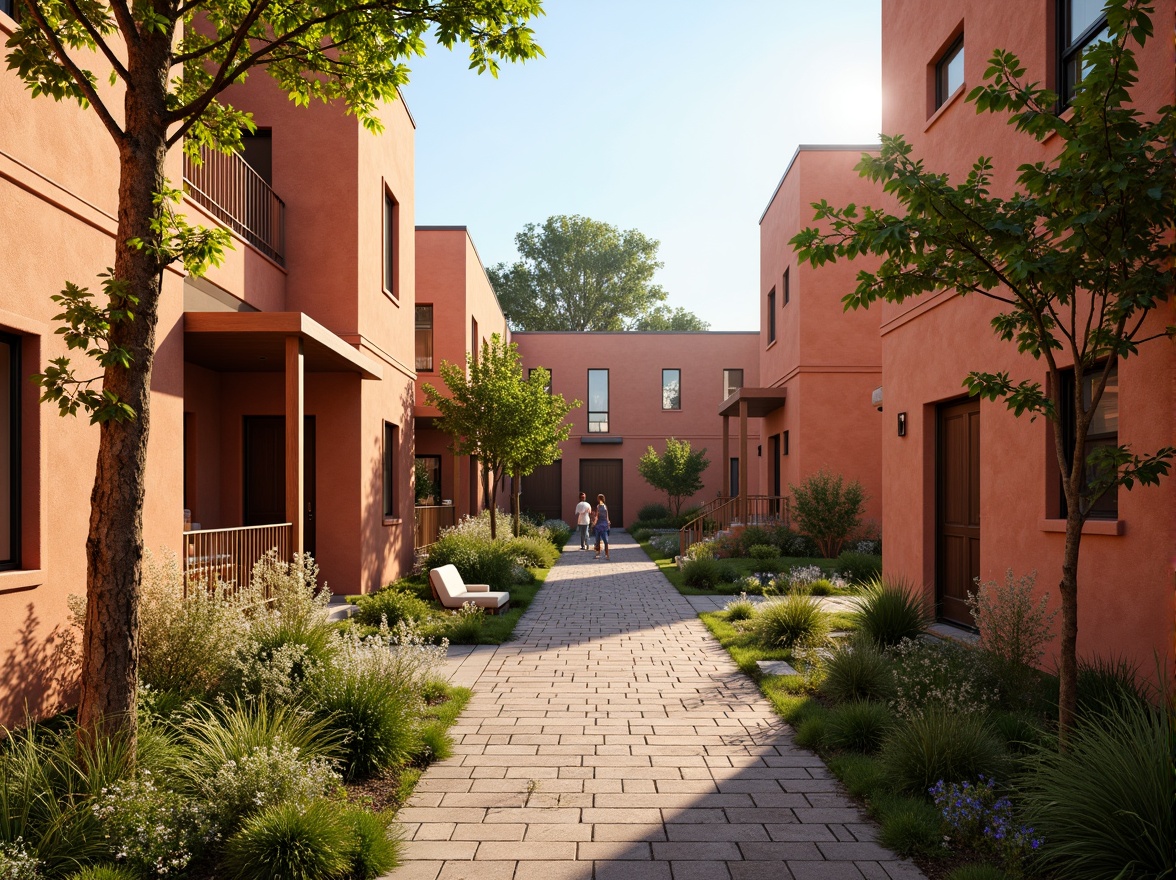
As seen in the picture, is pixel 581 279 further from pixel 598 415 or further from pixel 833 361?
pixel 833 361

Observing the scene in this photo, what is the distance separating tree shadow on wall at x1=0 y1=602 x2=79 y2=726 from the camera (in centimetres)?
588

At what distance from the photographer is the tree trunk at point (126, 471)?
406cm

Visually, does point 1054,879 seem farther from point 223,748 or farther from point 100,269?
point 100,269

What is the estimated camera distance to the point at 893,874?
3.86m

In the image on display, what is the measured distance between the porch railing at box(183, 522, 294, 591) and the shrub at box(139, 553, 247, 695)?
6.38 feet

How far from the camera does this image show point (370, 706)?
5.41m

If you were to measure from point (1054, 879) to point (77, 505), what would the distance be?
23.1 feet

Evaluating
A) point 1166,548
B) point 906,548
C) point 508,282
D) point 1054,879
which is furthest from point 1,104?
point 508,282

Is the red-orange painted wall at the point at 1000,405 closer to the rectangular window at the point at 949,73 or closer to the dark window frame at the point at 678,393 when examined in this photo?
the rectangular window at the point at 949,73

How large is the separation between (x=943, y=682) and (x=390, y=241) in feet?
41.6

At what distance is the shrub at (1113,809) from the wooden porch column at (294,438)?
324 inches

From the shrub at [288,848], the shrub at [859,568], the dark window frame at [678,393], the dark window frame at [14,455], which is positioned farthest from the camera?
the dark window frame at [678,393]

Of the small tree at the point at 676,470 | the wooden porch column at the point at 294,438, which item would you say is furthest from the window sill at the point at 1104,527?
the small tree at the point at 676,470

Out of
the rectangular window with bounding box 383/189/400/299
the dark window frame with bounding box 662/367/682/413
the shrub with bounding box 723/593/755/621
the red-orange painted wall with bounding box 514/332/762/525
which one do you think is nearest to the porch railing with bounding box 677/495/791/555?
the shrub with bounding box 723/593/755/621
